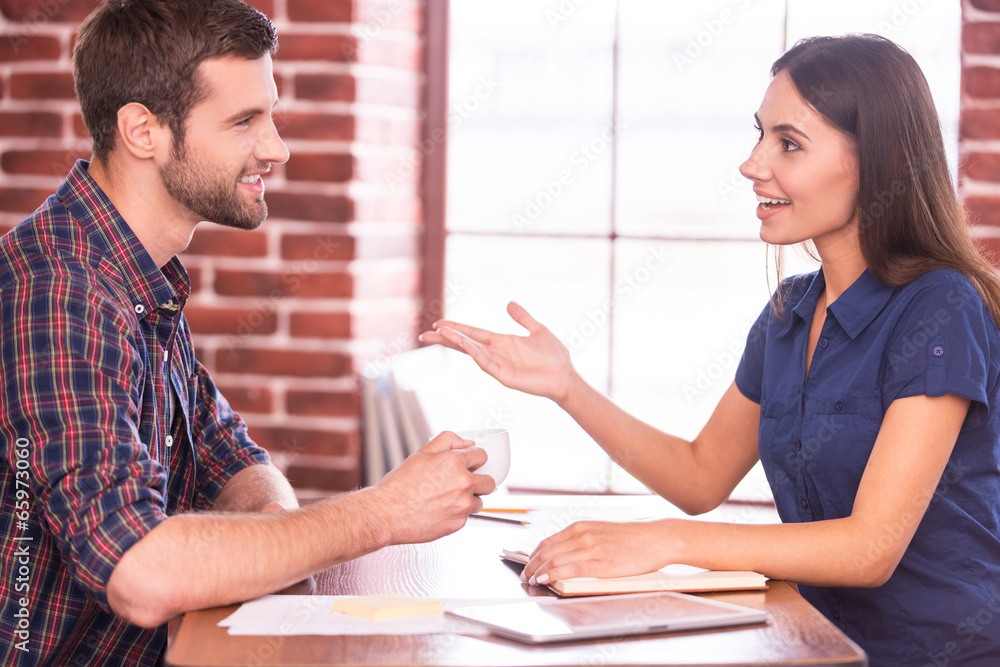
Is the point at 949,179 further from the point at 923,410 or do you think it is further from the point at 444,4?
the point at 444,4

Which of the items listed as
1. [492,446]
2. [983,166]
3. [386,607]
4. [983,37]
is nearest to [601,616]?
[386,607]

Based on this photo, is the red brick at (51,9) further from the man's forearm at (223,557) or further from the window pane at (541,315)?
the man's forearm at (223,557)

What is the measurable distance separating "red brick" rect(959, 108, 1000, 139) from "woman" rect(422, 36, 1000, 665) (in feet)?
1.96

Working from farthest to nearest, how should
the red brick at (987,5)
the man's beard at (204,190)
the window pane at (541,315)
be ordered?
the window pane at (541,315) → the red brick at (987,5) → the man's beard at (204,190)

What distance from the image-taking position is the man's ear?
53.5 inches

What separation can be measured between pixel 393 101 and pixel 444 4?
1.04 feet

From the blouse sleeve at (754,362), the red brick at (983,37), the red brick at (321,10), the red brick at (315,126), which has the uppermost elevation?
the red brick at (321,10)

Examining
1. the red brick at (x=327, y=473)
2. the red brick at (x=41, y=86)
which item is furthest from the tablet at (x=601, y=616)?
the red brick at (x=41, y=86)

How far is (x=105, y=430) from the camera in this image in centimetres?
108

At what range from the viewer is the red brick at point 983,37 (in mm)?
1976

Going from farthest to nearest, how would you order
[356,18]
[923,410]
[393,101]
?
[393,101] → [356,18] → [923,410]

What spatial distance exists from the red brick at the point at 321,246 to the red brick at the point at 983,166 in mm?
1322

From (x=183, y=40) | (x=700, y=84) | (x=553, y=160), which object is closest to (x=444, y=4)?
(x=553, y=160)

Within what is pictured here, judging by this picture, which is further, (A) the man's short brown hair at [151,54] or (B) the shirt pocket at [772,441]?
(B) the shirt pocket at [772,441]
